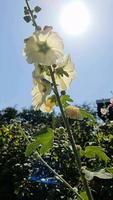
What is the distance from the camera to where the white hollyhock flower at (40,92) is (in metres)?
1.67

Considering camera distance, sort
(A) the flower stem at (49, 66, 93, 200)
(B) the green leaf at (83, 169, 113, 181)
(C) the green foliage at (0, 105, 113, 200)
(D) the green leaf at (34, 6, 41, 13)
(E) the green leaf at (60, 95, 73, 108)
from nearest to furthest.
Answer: (A) the flower stem at (49, 66, 93, 200) → (B) the green leaf at (83, 169, 113, 181) → (E) the green leaf at (60, 95, 73, 108) → (D) the green leaf at (34, 6, 41, 13) → (C) the green foliage at (0, 105, 113, 200)

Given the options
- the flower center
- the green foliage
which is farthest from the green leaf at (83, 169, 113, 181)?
the green foliage

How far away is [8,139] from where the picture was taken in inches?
268

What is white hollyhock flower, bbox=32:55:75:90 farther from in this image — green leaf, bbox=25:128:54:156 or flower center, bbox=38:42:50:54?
green leaf, bbox=25:128:54:156

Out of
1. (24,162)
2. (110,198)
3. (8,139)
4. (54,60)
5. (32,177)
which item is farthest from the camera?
(8,139)

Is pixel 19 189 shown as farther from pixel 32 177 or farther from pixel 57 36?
pixel 57 36

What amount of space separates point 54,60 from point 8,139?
5.22 metres

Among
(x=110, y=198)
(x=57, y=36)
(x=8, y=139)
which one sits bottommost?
(x=110, y=198)

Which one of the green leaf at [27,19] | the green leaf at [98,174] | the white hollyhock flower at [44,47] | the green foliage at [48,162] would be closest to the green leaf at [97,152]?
the green leaf at [98,174]

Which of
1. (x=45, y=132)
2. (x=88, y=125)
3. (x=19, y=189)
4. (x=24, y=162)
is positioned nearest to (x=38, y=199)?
(x=19, y=189)

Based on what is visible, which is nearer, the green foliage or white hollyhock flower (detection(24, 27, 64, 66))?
white hollyhock flower (detection(24, 27, 64, 66))

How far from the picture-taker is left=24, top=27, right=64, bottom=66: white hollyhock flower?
1648 mm

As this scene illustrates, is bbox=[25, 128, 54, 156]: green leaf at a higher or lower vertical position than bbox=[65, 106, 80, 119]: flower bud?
lower

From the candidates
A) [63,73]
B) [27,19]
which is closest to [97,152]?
[63,73]
